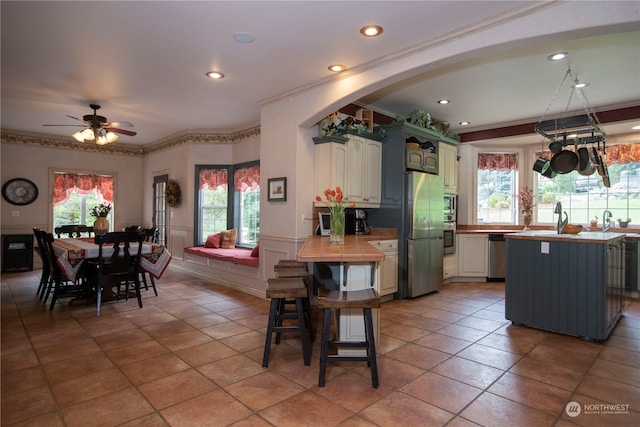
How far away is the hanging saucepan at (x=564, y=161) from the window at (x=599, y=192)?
95.0 inches

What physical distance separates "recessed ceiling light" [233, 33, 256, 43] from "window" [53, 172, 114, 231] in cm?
614

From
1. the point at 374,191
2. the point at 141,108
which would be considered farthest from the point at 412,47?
the point at 141,108

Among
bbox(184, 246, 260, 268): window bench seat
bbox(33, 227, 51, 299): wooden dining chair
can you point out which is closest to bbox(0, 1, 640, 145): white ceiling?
bbox(33, 227, 51, 299): wooden dining chair

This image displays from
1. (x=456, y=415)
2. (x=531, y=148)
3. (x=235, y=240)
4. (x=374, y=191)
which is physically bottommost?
(x=456, y=415)

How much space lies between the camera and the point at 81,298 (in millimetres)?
4617

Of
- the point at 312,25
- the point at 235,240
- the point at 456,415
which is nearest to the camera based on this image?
the point at 456,415

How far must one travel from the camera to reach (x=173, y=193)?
271 inches

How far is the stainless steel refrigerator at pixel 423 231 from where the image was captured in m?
4.68

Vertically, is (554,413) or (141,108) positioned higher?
(141,108)

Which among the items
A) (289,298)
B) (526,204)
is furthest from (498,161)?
(289,298)

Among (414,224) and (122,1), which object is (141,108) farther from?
(414,224)

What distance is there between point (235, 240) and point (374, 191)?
286 cm

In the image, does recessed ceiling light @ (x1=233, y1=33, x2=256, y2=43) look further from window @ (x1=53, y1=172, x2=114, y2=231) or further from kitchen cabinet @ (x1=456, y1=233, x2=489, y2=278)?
window @ (x1=53, y1=172, x2=114, y2=231)

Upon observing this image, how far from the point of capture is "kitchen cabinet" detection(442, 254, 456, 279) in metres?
5.73
